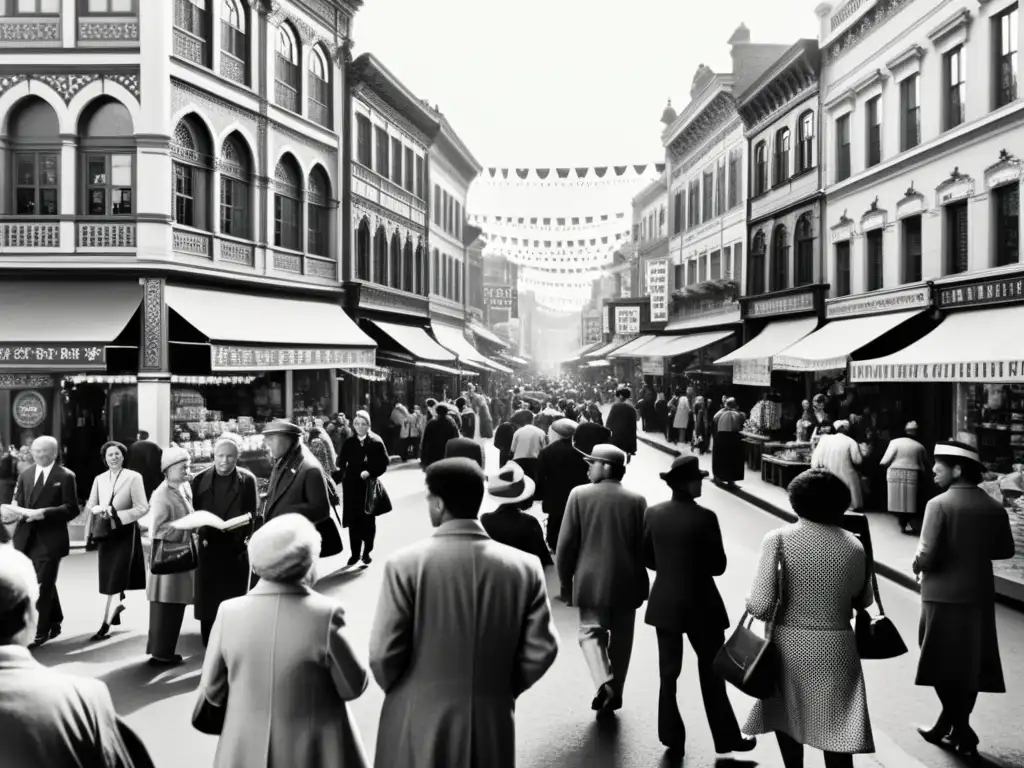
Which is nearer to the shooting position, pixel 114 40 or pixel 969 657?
pixel 969 657

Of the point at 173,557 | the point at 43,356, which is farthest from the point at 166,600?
the point at 43,356

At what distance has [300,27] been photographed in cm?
2558

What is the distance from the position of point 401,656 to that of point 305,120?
78.3ft

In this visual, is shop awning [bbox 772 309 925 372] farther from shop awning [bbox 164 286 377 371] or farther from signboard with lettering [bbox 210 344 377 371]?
shop awning [bbox 164 286 377 371]

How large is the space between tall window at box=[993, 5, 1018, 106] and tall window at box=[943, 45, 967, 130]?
1.12m

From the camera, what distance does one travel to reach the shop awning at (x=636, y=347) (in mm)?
41028

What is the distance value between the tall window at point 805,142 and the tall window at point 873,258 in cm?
447

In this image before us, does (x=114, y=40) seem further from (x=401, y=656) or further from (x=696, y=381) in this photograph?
(x=696, y=381)

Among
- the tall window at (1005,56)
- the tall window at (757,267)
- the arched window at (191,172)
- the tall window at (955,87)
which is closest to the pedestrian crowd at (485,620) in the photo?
the arched window at (191,172)

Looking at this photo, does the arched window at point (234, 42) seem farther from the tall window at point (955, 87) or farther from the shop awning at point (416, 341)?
the tall window at point (955, 87)

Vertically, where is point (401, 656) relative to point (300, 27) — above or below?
below

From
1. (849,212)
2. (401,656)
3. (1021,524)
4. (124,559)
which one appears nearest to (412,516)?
(124,559)

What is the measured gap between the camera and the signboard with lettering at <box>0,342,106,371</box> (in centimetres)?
1744

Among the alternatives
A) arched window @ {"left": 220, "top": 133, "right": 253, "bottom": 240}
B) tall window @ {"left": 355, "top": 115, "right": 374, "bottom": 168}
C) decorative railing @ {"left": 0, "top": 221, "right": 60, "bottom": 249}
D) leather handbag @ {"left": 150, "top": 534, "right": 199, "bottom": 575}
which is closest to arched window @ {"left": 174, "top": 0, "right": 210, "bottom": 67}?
arched window @ {"left": 220, "top": 133, "right": 253, "bottom": 240}
